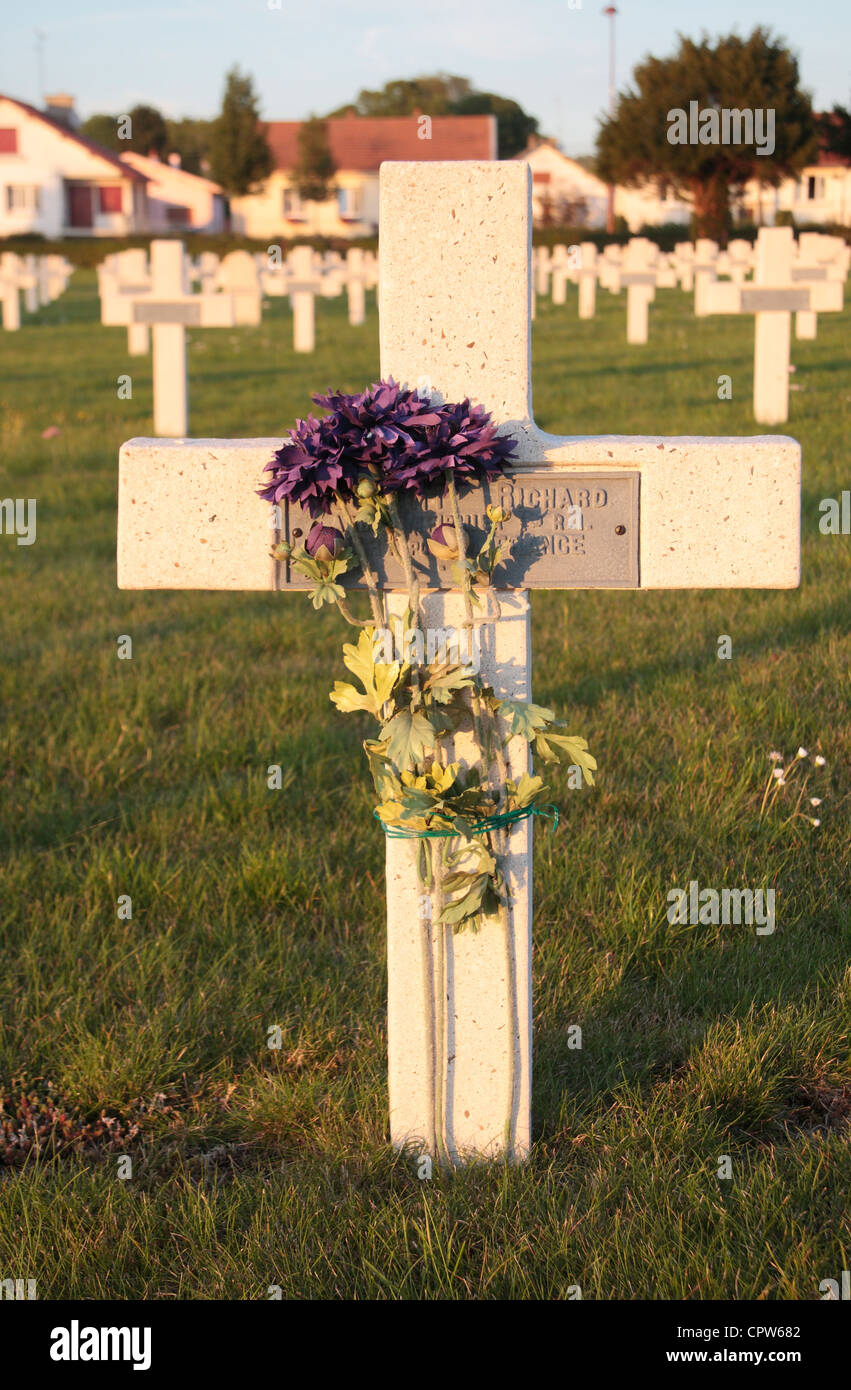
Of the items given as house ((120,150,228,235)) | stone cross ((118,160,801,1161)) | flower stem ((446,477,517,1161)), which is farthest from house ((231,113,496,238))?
flower stem ((446,477,517,1161))

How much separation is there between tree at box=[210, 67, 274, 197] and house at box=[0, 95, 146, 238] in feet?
13.7

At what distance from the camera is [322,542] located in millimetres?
2373

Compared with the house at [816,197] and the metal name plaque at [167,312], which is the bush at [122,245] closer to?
the house at [816,197]

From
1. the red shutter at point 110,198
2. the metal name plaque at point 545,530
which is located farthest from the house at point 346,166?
the metal name plaque at point 545,530

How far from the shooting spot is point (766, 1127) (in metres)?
2.66

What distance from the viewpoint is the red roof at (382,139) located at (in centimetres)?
6600

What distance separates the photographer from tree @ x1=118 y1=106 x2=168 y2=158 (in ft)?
247

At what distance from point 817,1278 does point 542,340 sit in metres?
15.4

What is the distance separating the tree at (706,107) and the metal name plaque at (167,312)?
116 ft

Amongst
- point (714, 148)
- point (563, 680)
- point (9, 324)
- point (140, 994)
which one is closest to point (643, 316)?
point (9, 324)

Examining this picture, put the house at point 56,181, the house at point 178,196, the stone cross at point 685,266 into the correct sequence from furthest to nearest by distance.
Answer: the house at point 178,196, the house at point 56,181, the stone cross at point 685,266

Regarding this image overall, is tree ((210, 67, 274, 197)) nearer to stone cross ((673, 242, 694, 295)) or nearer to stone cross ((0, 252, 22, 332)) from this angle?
stone cross ((673, 242, 694, 295))

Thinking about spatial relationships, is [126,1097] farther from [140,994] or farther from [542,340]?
[542,340]

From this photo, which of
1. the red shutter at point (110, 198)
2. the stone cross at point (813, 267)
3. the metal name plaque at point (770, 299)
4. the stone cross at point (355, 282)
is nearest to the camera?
the metal name plaque at point (770, 299)
